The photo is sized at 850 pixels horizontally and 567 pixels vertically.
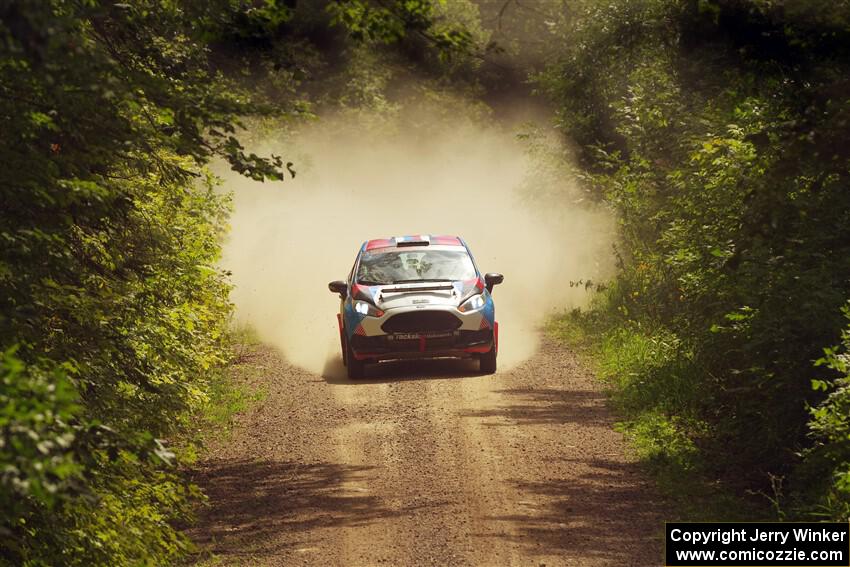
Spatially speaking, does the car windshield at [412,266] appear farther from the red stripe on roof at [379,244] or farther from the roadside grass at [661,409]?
the roadside grass at [661,409]

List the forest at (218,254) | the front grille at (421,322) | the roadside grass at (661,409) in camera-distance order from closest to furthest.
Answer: the forest at (218,254), the roadside grass at (661,409), the front grille at (421,322)

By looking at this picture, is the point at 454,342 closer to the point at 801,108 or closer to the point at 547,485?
the point at 547,485

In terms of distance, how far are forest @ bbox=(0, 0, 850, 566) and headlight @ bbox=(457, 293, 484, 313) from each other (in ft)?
7.38

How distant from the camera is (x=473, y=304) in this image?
18.2m

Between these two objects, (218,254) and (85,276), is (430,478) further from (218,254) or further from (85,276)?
(85,276)

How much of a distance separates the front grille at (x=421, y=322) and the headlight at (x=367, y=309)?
20 centimetres

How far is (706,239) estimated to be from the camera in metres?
13.7

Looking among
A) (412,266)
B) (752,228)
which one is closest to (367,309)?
(412,266)

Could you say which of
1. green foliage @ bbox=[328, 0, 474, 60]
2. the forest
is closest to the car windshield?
the forest

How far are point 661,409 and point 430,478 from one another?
162 inches

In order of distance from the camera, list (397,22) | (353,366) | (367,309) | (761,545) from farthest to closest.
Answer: (353,366) < (367,309) < (761,545) < (397,22)

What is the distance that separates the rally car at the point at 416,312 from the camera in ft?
58.9

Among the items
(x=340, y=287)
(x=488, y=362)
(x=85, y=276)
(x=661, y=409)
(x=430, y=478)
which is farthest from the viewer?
(x=488, y=362)

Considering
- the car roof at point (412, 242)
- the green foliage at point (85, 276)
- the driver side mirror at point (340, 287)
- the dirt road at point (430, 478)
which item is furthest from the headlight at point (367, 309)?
the green foliage at point (85, 276)
